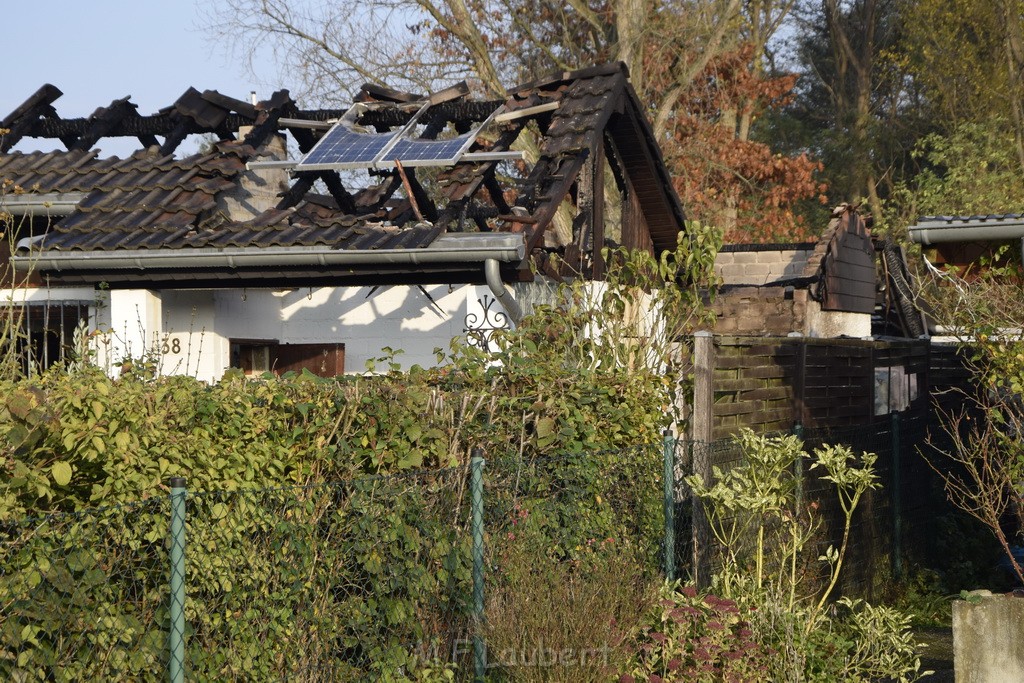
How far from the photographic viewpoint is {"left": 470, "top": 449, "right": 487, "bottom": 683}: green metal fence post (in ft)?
19.5

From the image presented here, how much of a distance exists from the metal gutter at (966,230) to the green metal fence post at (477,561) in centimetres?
410

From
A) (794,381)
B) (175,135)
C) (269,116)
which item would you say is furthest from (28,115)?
(794,381)

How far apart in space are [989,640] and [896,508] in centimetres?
381

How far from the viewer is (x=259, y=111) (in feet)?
42.3

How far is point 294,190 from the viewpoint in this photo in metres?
11.5

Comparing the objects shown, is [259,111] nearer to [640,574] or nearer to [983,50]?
[640,574]

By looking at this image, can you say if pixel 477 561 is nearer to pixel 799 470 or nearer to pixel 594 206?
pixel 799 470

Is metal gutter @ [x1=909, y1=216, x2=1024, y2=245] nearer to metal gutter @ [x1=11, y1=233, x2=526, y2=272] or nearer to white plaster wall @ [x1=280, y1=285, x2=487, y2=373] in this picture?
metal gutter @ [x1=11, y1=233, x2=526, y2=272]

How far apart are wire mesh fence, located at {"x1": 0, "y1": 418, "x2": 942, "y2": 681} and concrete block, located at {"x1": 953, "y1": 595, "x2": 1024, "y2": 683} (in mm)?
1650

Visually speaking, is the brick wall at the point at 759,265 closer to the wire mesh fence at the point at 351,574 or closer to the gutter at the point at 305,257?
the gutter at the point at 305,257

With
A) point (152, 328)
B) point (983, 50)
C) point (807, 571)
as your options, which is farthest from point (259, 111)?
point (983, 50)

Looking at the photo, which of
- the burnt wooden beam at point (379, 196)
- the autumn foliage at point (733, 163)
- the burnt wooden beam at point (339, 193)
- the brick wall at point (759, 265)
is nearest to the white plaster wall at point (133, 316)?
the burnt wooden beam at point (339, 193)

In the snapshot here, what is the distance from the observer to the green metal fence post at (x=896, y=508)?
1024 centimetres

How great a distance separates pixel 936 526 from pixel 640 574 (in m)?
5.78
